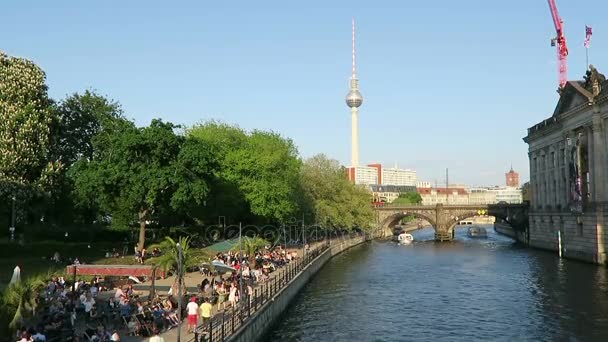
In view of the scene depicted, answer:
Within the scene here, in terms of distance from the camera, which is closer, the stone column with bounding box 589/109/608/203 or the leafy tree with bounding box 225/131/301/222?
the stone column with bounding box 589/109/608/203

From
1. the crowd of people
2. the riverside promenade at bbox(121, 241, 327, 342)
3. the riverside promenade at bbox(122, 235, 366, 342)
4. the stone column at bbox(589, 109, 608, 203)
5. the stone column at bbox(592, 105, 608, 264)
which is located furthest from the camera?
the stone column at bbox(589, 109, 608, 203)

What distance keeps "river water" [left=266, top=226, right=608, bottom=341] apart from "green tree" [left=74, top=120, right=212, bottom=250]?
15.0 meters

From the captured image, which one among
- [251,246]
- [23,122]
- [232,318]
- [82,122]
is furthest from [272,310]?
[82,122]

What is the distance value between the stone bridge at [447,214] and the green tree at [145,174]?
251 feet

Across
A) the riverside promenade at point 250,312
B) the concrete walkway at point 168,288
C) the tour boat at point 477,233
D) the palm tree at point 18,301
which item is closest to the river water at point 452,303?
the riverside promenade at point 250,312

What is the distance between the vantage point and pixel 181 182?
2175 inches

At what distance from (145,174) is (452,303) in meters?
28.5

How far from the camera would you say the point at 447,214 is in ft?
416

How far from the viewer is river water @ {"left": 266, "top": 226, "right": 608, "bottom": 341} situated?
3484 centimetres

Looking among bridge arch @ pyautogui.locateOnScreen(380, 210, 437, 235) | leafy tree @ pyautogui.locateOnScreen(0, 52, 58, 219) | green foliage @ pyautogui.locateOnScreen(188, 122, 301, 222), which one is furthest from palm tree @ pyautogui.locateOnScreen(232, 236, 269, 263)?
bridge arch @ pyautogui.locateOnScreen(380, 210, 437, 235)

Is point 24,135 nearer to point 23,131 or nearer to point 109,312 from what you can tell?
point 23,131

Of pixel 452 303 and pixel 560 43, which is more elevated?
pixel 560 43

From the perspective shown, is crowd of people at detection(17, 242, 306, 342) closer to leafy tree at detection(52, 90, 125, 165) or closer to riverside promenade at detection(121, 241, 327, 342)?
riverside promenade at detection(121, 241, 327, 342)

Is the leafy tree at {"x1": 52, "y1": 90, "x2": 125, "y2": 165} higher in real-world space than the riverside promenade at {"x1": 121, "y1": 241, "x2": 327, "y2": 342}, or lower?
higher
